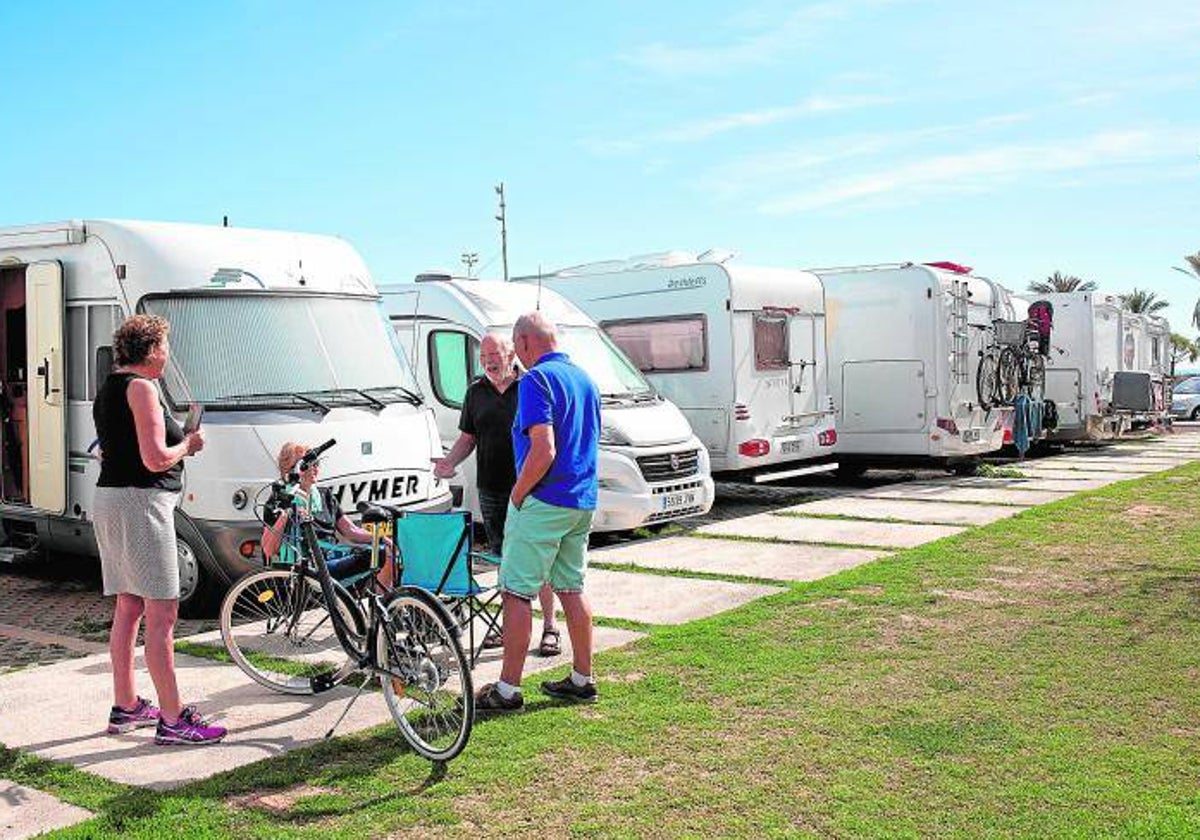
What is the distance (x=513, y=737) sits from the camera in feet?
17.5

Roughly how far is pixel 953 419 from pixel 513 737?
12.1m

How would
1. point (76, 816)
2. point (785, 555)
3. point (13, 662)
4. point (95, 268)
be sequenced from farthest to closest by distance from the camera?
point (785, 555), point (95, 268), point (13, 662), point (76, 816)

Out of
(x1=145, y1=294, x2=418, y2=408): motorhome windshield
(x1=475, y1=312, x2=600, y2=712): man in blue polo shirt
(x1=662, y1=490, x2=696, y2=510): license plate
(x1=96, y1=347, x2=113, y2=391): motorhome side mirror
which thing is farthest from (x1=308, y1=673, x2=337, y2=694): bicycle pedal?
(x1=662, y1=490, x2=696, y2=510): license plate

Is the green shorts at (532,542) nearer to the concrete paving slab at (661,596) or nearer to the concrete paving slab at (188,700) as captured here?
the concrete paving slab at (188,700)

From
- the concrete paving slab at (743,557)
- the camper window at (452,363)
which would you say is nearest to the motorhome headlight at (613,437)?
the concrete paving slab at (743,557)

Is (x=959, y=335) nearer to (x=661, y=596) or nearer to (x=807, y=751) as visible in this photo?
(x=661, y=596)

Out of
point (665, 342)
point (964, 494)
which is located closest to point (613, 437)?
point (665, 342)

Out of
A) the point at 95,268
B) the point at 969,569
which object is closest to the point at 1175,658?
the point at 969,569

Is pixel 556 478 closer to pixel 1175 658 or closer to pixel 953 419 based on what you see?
pixel 1175 658

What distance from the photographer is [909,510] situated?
529 inches

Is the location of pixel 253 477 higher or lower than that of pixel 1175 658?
higher

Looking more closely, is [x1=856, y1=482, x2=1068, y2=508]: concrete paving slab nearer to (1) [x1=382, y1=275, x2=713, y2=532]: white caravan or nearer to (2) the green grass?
(1) [x1=382, y1=275, x2=713, y2=532]: white caravan

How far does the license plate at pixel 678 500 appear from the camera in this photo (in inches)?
436

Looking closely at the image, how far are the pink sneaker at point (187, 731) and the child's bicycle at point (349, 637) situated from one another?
527 mm
